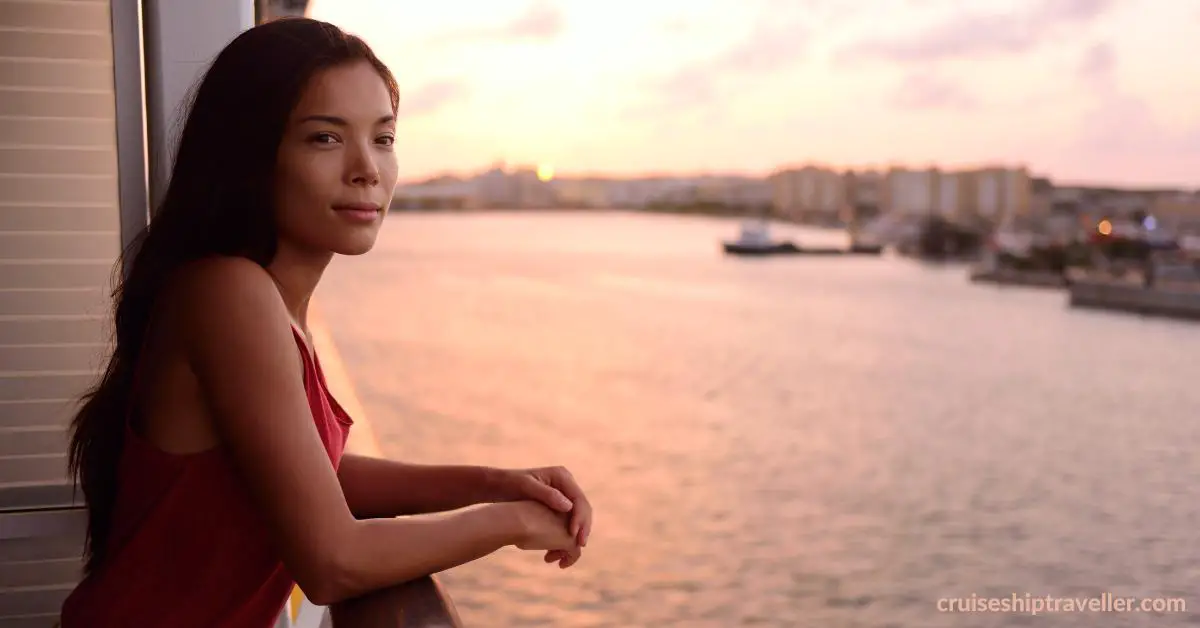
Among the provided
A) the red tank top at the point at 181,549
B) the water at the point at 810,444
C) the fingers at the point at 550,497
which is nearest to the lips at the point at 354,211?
the red tank top at the point at 181,549

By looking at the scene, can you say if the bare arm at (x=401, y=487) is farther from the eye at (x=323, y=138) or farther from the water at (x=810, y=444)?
the water at (x=810, y=444)

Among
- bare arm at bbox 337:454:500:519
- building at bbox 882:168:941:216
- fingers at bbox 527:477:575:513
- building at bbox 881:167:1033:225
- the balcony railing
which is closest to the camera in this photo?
the balcony railing

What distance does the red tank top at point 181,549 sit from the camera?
873 mm

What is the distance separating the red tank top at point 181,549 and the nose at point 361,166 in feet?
0.45

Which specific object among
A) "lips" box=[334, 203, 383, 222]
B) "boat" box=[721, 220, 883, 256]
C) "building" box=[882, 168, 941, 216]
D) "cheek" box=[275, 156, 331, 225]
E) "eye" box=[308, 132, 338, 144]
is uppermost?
"building" box=[882, 168, 941, 216]

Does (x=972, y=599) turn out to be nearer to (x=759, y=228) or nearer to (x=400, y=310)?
(x=400, y=310)

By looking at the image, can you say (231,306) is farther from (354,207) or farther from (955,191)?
(955,191)

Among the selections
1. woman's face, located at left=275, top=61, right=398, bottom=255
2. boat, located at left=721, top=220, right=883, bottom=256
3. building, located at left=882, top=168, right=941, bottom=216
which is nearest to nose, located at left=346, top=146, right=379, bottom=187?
woman's face, located at left=275, top=61, right=398, bottom=255

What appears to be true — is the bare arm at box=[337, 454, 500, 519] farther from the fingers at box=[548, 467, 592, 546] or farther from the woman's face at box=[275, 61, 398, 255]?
the woman's face at box=[275, 61, 398, 255]

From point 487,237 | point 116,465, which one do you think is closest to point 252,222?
point 116,465

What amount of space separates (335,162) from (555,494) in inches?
13.7

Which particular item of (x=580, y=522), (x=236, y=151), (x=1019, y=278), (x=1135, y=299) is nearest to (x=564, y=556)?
(x=580, y=522)

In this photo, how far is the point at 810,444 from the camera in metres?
20.0

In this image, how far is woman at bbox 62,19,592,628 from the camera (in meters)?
0.83
